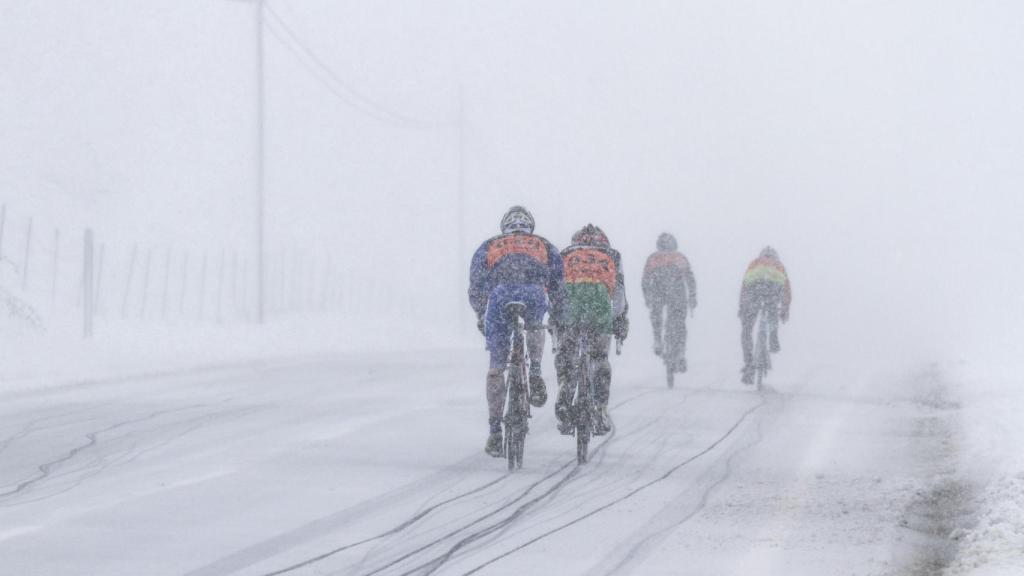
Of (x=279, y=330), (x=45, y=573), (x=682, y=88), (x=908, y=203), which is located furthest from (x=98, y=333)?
(x=682, y=88)

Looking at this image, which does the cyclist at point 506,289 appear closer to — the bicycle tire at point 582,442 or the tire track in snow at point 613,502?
the bicycle tire at point 582,442

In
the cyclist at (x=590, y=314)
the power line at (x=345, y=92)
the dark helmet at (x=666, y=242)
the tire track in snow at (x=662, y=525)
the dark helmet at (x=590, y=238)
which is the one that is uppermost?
the power line at (x=345, y=92)

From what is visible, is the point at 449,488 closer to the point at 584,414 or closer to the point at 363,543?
the point at 584,414

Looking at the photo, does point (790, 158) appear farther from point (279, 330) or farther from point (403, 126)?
point (279, 330)

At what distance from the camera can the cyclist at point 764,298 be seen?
19.5m

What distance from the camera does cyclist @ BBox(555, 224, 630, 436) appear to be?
37.9 ft

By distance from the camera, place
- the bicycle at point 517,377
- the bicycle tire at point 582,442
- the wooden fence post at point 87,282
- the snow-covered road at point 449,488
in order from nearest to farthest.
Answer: the snow-covered road at point 449,488 < the bicycle at point 517,377 < the bicycle tire at point 582,442 < the wooden fence post at point 87,282

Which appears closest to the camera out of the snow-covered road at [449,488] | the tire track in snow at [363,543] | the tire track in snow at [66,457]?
the tire track in snow at [363,543]

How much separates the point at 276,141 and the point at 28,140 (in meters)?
35.2

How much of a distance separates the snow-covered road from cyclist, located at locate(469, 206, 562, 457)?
53cm

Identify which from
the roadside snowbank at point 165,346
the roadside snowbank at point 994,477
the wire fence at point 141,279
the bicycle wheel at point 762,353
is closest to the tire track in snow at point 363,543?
the roadside snowbank at point 994,477

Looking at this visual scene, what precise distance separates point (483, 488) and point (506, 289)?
5.65ft

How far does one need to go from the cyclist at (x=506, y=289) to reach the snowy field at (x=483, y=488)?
522 millimetres

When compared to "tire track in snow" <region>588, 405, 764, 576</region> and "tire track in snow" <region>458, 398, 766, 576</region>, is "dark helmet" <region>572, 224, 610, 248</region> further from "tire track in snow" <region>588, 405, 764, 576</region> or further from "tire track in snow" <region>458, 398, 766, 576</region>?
"tire track in snow" <region>588, 405, 764, 576</region>
